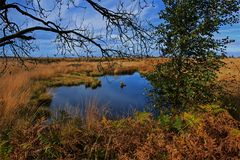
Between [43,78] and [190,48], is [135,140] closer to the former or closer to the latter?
[190,48]

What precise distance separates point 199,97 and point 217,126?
284 inches

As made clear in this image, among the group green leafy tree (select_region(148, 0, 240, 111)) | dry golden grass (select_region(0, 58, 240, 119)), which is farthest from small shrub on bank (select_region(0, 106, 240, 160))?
green leafy tree (select_region(148, 0, 240, 111))

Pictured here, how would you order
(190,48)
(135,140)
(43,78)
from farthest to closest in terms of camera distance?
(43,78) < (190,48) < (135,140)

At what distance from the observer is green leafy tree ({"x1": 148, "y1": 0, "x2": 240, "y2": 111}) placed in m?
10.6

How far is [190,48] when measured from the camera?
10.8 m

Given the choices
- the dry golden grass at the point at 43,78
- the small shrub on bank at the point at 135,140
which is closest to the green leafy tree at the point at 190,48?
the dry golden grass at the point at 43,78

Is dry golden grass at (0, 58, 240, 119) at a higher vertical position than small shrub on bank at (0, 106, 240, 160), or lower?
lower

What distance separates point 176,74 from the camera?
11102mm

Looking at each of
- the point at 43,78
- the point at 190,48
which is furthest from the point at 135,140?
the point at 43,78

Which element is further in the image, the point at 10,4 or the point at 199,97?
the point at 199,97

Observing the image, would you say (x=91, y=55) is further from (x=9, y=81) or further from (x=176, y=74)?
(x=9, y=81)

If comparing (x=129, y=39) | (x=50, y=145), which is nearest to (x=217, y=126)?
(x=50, y=145)

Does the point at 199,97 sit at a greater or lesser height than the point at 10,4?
lesser

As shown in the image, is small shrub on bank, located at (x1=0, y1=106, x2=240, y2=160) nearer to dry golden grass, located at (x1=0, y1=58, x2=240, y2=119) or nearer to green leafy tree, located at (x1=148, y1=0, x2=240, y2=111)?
dry golden grass, located at (x1=0, y1=58, x2=240, y2=119)
